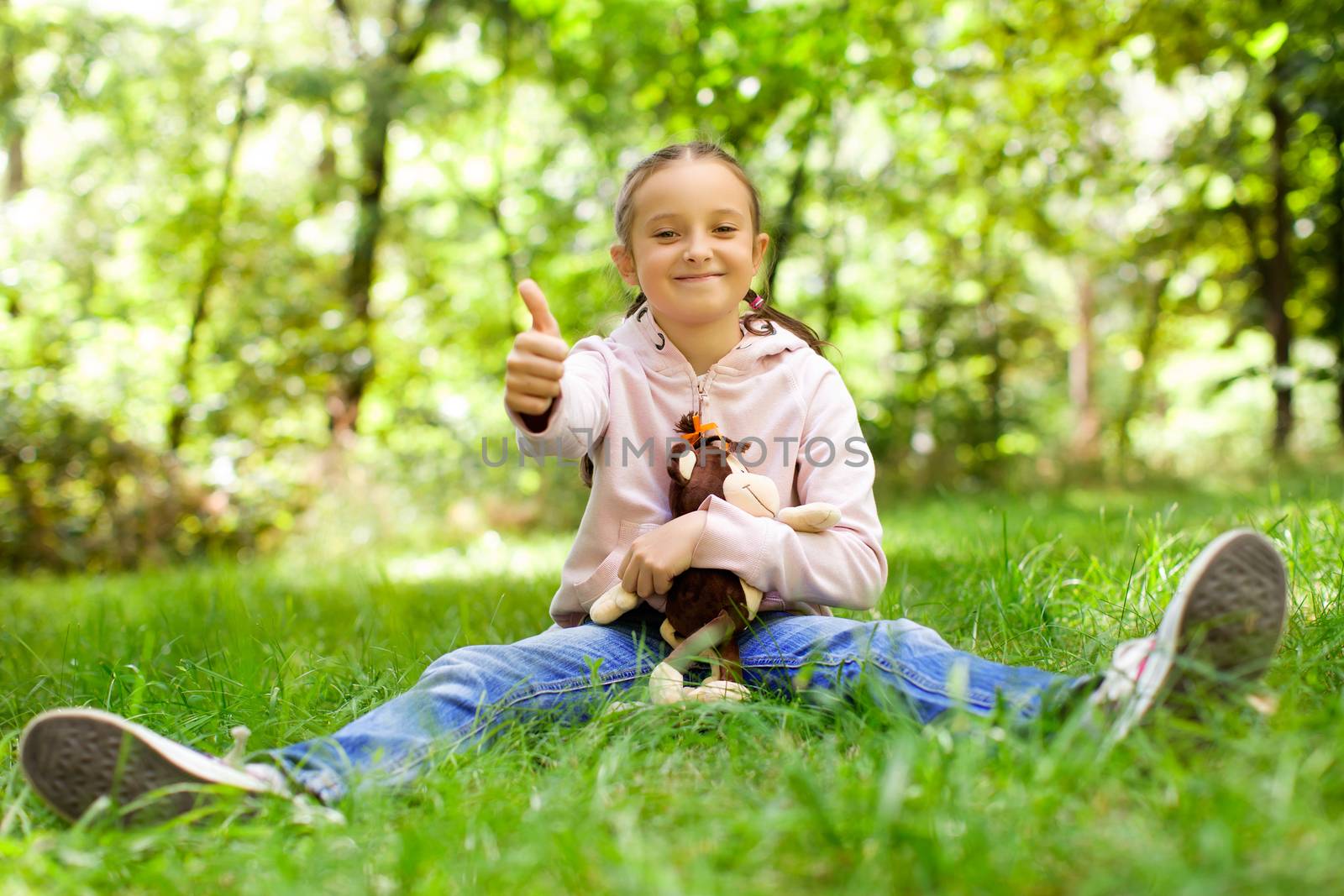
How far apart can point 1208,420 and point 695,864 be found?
2035cm

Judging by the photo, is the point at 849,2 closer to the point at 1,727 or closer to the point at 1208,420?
the point at 1,727

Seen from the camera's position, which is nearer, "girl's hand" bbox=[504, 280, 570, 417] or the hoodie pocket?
"girl's hand" bbox=[504, 280, 570, 417]

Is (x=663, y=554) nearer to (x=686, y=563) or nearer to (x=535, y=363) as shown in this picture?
(x=686, y=563)

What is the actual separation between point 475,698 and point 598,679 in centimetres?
26

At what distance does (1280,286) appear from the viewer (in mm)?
7965

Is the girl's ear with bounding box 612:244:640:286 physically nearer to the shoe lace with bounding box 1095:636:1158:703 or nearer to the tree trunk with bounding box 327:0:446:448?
the shoe lace with bounding box 1095:636:1158:703

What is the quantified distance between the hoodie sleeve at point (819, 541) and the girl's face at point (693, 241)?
1.18ft

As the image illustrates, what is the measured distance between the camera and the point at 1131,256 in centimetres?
919

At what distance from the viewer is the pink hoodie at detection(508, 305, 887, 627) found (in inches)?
79.8

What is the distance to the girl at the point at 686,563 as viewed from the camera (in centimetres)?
141

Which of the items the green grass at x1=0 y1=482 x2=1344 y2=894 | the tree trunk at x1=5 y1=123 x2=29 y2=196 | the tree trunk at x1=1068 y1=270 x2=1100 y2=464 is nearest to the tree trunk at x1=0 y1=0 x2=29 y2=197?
the tree trunk at x1=5 y1=123 x2=29 y2=196

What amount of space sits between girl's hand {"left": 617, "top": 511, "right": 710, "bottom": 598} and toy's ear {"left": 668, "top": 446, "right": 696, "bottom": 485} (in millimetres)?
135

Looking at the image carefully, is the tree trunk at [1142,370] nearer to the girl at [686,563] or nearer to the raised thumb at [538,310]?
the girl at [686,563]

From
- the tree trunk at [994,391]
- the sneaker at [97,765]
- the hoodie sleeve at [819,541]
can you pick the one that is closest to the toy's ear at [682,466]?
the hoodie sleeve at [819,541]
